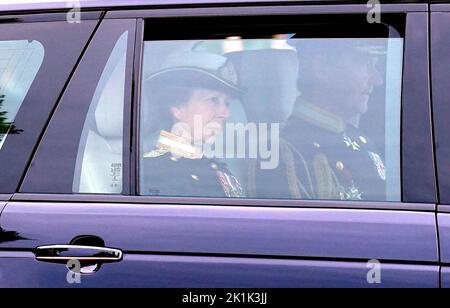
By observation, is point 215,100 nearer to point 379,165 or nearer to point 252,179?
point 252,179

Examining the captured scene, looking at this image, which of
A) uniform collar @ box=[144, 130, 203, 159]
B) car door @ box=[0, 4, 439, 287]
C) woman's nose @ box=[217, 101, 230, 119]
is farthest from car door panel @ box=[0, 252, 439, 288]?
woman's nose @ box=[217, 101, 230, 119]

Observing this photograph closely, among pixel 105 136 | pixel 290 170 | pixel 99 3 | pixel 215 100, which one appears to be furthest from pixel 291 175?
pixel 99 3

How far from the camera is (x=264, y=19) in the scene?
2.54 meters

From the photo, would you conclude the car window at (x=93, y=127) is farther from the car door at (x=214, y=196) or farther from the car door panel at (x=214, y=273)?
the car door panel at (x=214, y=273)

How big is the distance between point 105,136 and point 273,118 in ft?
1.76

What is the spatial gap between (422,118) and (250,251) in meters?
0.65

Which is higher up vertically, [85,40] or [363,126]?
[85,40]

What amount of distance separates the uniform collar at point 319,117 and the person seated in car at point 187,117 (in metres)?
0.21

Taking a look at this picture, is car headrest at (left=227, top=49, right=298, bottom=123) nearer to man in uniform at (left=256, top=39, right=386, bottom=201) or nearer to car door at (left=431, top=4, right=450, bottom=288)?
man in uniform at (left=256, top=39, right=386, bottom=201)

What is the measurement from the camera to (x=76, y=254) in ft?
7.79
